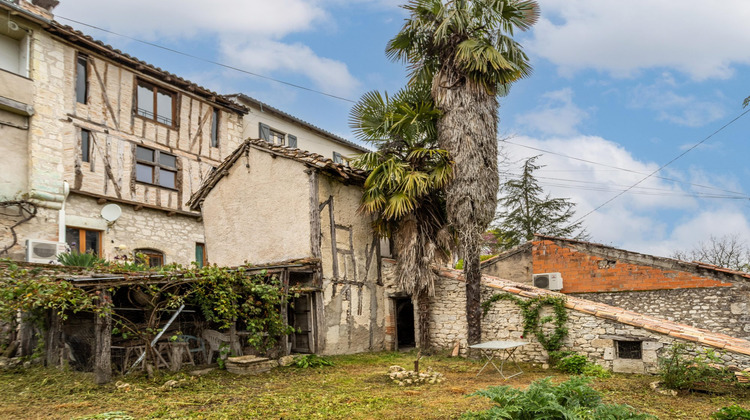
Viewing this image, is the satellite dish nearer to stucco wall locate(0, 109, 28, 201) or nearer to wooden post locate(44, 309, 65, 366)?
stucco wall locate(0, 109, 28, 201)

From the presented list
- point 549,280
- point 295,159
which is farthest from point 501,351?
point 295,159

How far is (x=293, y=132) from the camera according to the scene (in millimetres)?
20469

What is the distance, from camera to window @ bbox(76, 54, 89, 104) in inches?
546

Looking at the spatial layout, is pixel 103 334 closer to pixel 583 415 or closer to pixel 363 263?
Result: pixel 363 263

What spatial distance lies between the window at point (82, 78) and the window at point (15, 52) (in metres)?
1.25

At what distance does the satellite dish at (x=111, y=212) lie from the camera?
1383 centimetres

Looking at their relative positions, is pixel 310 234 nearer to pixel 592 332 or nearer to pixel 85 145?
pixel 592 332

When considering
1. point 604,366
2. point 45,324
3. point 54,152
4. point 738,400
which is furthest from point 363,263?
point 54,152

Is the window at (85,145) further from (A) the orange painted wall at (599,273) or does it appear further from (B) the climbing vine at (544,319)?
(A) the orange painted wall at (599,273)

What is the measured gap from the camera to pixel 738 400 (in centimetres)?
716

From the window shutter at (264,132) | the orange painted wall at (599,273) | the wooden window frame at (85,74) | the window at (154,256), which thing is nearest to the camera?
the orange painted wall at (599,273)

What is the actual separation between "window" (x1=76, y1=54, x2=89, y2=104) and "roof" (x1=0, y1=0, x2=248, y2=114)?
38cm

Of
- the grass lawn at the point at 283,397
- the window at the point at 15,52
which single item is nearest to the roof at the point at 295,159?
the grass lawn at the point at 283,397

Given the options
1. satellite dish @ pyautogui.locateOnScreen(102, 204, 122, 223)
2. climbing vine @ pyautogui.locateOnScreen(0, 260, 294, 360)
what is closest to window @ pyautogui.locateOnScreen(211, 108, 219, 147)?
satellite dish @ pyautogui.locateOnScreen(102, 204, 122, 223)
